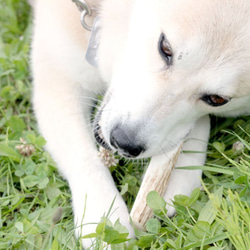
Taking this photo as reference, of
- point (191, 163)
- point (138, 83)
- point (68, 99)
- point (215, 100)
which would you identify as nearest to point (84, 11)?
point (68, 99)

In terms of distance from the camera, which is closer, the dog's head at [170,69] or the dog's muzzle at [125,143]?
the dog's head at [170,69]

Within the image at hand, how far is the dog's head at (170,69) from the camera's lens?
1.98 m

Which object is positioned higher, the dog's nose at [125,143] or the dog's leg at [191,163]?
the dog's nose at [125,143]

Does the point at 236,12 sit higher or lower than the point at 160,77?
higher

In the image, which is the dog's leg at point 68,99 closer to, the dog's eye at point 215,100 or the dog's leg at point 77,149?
the dog's leg at point 77,149

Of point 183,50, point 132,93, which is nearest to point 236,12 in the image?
point 183,50

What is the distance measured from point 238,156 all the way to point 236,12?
2.59 ft

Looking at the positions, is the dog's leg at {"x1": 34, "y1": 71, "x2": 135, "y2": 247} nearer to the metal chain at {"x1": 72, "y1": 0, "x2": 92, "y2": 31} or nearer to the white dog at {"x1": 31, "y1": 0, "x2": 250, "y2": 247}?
the white dog at {"x1": 31, "y1": 0, "x2": 250, "y2": 247}

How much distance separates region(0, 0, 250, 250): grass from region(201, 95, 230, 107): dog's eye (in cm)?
24

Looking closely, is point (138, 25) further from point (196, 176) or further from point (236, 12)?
point (196, 176)

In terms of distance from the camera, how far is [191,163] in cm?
236

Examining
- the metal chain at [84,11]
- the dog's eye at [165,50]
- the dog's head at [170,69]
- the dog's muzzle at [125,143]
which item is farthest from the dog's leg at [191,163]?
the metal chain at [84,11]

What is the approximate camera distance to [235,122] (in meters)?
2.62

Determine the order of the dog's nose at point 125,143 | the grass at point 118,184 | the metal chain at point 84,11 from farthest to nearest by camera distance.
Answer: the metal chain at point 84,11 < the dog's nose at point 125,143 < the grass at point 118,184
